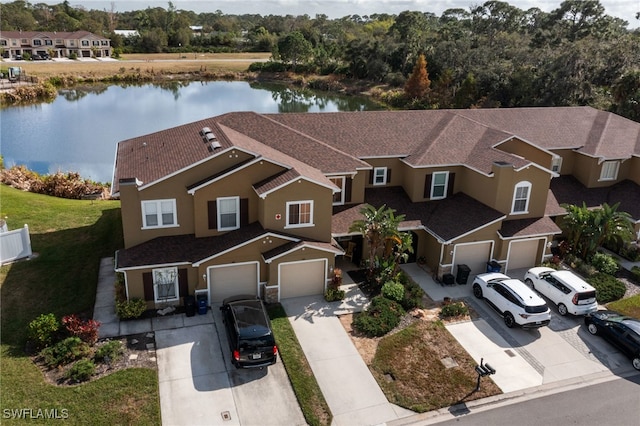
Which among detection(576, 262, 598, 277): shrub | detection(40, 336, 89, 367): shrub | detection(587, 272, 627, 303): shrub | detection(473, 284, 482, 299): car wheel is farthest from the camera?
detection(576, 262, 598, 277): shrub

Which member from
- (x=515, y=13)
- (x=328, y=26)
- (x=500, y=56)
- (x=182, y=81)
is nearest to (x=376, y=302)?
(x=500, y=56)

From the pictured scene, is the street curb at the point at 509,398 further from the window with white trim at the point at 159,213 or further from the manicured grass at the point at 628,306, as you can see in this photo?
the window with white trim at the point at 159,213

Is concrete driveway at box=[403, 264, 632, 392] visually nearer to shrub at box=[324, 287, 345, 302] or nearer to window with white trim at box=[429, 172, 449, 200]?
shrub at box=[324, 287, 345, 302]

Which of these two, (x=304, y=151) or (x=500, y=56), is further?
(x=500, y=56)

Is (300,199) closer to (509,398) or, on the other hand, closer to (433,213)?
(433,213)

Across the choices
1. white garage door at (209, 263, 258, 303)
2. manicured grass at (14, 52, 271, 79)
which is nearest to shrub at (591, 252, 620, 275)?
white garage door at (209, 263, 258, 303)

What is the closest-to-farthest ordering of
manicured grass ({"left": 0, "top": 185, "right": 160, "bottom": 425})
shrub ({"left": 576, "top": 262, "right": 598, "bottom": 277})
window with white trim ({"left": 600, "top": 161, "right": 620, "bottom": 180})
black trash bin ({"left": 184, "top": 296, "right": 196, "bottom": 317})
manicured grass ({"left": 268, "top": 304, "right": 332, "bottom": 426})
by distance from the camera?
1. manicured grass ({"left": 0, "top": 185, "right": 160, "bottom": 425})
2. manicured grass ({"left": 268, "top": 304, "right": 332, "bottom": 426})
3. black trash bin ({"left": 184, "top": 296, "right": 196, "bottom": 317})
4. shrub ({"left": 576, "top": 262, "right": 598, "bottom": 277})
5. window with white trim ({"left": 600, "top": 161, "right": 620, "bottom": 180})

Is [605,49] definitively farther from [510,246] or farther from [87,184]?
[87,184]
